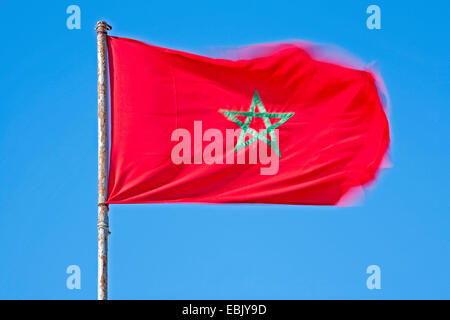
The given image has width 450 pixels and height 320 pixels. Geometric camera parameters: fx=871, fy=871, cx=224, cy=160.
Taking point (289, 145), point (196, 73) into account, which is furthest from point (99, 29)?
point (289, 145)

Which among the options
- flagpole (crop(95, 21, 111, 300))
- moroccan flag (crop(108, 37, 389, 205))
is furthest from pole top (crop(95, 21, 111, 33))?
moroccan flag (crop(108, 37, 389, 205))

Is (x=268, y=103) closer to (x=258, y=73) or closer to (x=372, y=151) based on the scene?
(x=258, y=73)

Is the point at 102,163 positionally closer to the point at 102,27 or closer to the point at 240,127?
the point at 102,27

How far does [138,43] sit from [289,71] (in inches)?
127

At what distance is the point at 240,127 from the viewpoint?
17.2m

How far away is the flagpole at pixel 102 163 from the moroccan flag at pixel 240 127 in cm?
24

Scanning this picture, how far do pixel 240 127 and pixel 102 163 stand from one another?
3.13m

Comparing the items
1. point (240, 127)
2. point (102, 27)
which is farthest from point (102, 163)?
point (240, 127)

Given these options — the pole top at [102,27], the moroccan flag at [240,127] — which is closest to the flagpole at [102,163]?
the pole top at [102,27]

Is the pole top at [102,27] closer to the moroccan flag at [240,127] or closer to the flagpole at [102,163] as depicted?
the flagpole at [102,163]

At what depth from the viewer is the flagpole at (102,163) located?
49.4 feet

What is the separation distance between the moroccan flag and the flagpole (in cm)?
24

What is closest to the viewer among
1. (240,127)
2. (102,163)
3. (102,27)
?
(102,163)
